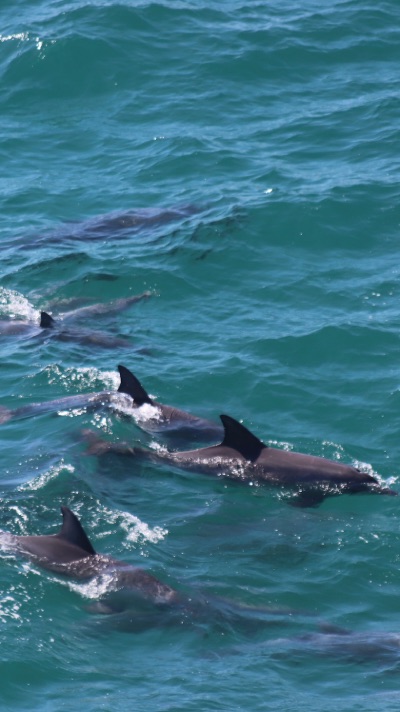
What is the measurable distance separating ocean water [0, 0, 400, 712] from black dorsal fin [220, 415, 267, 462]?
0.50 m

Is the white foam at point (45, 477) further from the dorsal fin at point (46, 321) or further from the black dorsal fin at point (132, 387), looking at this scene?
the dorsal fin at point (46, 321)

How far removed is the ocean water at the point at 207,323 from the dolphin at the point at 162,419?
25 cm

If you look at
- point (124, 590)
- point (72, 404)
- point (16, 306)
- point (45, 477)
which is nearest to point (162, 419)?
point (72, 404)

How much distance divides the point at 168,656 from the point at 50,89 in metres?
20.1

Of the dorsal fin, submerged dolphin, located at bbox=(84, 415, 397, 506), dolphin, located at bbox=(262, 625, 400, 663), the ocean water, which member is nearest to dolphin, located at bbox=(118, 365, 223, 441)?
the ocean water

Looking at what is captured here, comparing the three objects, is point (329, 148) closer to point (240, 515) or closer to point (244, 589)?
point (240, 515)

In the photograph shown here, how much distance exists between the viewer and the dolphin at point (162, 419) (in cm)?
1700

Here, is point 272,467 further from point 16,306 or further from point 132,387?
point 16,306

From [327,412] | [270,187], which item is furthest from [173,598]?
[270,187]

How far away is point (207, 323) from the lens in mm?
19922

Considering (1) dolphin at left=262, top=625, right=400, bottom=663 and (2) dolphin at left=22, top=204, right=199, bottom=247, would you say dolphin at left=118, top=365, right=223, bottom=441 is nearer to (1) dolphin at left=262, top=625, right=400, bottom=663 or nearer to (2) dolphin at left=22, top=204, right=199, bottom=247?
(1) dolphin at left=262, top=625, right=400, bottom=663

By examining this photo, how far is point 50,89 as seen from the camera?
29.5 meters

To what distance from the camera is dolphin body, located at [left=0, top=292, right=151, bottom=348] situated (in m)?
19.9

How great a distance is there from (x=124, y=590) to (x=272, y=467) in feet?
10.6
